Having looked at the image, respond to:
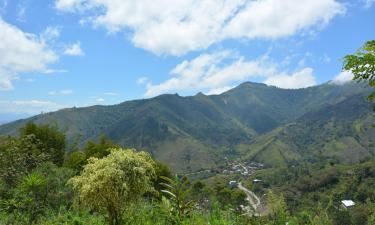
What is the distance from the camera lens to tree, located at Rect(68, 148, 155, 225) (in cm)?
847

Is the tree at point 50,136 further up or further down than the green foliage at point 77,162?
further up

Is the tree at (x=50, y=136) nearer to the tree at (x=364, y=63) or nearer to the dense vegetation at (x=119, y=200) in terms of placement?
the dense vegetation at (x=119, y=200)

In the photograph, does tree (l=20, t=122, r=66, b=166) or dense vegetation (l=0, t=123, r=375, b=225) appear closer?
dense vegetation (l=0, t=123, r=375, b=225)

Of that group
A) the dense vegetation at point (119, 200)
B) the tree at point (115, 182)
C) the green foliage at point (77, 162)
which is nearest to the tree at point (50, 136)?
the green foliage at point (77, 162)

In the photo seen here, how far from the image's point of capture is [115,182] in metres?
8.53

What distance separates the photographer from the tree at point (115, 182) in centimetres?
847

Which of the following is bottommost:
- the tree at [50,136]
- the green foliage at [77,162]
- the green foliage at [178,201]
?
the green foliage at [77,162]

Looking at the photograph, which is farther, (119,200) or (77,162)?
(77,162)

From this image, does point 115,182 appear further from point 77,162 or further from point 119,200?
point 77,162

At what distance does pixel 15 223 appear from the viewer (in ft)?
33.3

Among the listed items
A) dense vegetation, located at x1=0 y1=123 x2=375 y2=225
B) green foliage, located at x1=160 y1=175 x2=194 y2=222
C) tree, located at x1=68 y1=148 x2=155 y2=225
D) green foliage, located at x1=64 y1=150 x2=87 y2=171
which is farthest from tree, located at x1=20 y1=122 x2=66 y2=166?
green foliage, located at x1=160 y1=175 x2=194 y2=222

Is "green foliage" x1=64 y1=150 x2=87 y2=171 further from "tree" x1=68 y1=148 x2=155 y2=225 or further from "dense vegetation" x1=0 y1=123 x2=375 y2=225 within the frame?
"tree" x1=68 y1=148 x2=155 y2=225

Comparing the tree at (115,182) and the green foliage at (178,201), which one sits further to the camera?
the tree at (115,182)

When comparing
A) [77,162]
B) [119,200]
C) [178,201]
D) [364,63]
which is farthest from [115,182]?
[77,162]
